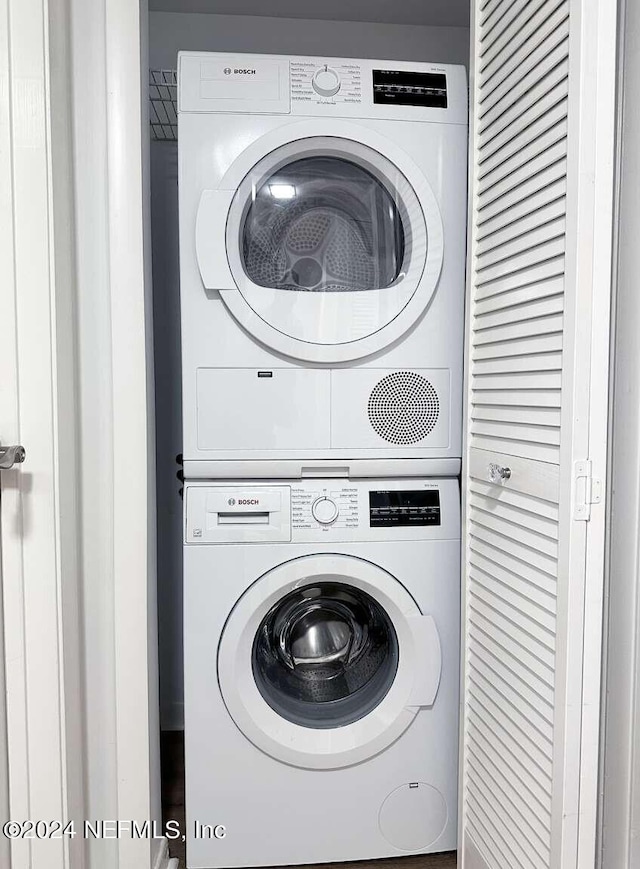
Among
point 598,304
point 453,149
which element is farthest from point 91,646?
point 453,149

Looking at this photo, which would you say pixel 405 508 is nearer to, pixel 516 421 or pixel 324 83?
pixel 516 421

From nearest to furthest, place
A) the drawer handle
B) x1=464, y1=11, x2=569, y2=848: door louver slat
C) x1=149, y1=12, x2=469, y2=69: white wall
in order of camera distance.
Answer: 1. x1=464, y1=11, x2=569, y2=848: door louver slat
2. the drawer handle
3. x1=149, y1=12, x2=469, y2=69: white wall

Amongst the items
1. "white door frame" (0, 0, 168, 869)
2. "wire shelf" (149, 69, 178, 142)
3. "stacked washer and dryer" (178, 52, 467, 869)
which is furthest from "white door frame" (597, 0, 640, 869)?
"wire shelf" (149, 69, 178, 142)

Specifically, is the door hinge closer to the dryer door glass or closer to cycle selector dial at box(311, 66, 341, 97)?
the dryer door glass

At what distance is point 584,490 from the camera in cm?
102

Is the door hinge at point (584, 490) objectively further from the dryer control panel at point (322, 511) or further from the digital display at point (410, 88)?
the digital display at point (410, 88)

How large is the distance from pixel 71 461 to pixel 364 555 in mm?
647

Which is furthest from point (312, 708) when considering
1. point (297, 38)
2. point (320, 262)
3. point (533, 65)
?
point (297, 38)

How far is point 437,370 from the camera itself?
155 centimetres

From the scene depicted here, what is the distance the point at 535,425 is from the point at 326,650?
794 mm

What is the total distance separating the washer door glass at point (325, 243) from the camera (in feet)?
4.83

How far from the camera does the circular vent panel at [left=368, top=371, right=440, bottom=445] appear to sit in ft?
5.04

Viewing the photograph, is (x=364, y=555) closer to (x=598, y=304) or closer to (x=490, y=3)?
(x=598, y=304)

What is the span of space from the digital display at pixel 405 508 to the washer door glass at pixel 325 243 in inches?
14.2
